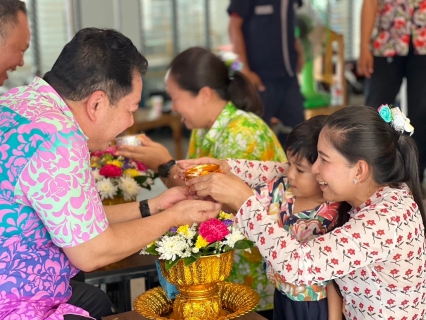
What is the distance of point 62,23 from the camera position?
25.6 feet

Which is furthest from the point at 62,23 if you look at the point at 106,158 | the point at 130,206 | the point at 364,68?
the point at 130,206

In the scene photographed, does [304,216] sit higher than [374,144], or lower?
lower

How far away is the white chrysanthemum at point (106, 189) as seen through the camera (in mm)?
2412

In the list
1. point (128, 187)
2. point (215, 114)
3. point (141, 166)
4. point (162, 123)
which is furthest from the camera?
point (162, 123)

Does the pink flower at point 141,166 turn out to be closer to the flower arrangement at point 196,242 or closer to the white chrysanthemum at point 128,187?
the white chrysanthemum at point 128,187

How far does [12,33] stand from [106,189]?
2.10ft

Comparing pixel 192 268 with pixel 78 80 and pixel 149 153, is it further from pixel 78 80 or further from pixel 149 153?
pixel 149 153

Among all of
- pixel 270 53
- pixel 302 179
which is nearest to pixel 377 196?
pixel 302 179

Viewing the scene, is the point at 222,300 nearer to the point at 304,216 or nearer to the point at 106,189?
the point at 304,216

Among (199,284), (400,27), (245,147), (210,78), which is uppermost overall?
(400,27)

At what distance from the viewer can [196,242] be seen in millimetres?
A: 1669

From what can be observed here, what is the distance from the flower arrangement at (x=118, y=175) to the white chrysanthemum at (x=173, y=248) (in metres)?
0.79

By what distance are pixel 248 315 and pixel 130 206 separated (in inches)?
20.7

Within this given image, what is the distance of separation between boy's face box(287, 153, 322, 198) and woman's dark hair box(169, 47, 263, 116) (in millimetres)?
798
